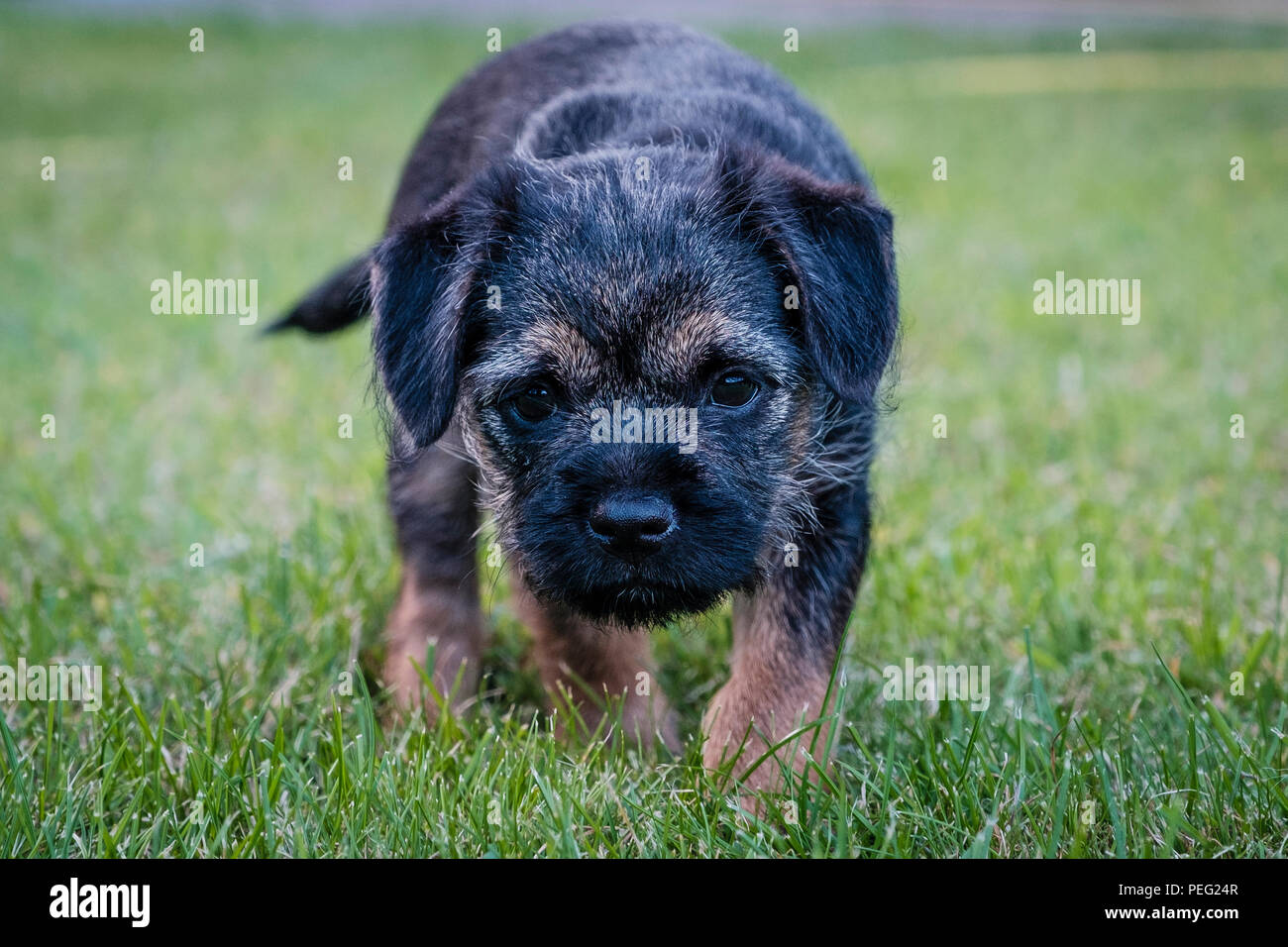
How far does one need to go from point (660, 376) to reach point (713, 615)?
800 millimetres

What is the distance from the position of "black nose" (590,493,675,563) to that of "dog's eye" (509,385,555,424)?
0.32 metres

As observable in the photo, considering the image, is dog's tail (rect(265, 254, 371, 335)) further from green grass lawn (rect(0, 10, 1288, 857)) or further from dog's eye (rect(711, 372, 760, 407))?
dog's eye (rect(711, 372, 760, 407))

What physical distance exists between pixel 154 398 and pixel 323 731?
3455 mm

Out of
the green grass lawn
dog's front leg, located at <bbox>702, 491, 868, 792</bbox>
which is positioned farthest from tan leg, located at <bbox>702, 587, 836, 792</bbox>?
the green grass lawn

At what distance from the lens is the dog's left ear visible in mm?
2930

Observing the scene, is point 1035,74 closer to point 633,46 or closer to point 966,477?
point 966,477

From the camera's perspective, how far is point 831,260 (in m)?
2.97

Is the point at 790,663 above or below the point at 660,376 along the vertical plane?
below

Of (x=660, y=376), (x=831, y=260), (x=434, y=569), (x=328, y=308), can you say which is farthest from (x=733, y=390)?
(x=328, y=308)

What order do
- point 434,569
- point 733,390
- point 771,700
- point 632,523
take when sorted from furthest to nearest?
point 434,569 < point 771,700 < point 733,390 < point 632,523

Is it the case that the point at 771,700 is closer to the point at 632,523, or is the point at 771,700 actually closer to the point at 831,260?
the point at 632,523

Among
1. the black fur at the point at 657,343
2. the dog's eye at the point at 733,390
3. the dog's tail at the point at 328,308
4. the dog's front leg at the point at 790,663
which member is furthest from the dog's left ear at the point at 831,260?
the dog's tail at the point at 328,308

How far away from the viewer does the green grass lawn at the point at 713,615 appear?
278 cm
